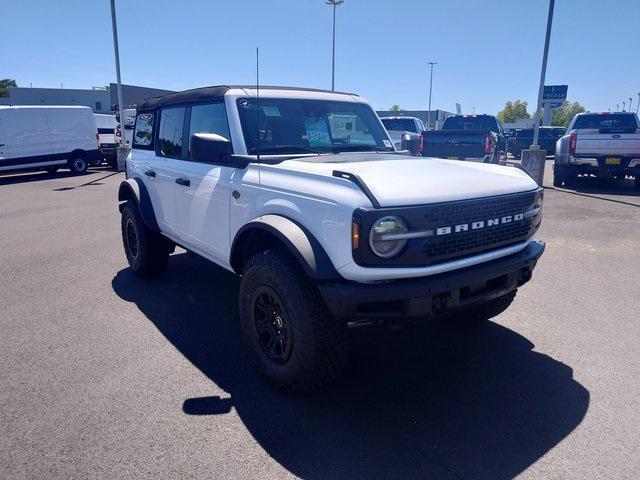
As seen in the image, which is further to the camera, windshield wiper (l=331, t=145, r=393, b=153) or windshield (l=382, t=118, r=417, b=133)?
windshield (l=382, t=118, r=417, b=133)

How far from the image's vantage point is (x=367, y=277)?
2668mm

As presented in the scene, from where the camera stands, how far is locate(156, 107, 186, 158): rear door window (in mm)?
4641

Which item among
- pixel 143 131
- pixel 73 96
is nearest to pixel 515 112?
pixel 73 96

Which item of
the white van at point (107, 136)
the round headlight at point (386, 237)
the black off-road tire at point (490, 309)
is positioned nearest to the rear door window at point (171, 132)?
the round headlight at point (386, 237)

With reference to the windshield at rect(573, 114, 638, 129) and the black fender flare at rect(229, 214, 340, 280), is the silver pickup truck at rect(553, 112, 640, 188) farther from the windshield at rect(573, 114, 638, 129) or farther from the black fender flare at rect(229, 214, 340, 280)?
the black fender flare at rect(229, 214, 340, 280)

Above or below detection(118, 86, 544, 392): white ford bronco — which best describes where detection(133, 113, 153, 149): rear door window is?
above

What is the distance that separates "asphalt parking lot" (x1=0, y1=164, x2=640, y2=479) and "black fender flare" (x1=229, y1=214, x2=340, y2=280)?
3.08ft

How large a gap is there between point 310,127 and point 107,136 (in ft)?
61.8

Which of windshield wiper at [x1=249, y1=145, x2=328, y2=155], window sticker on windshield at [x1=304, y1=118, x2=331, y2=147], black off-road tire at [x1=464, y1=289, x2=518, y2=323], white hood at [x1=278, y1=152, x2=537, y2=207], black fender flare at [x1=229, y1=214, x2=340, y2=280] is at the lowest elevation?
black off-road tire at [x1=464, y1=289, x2=518, y2=323]

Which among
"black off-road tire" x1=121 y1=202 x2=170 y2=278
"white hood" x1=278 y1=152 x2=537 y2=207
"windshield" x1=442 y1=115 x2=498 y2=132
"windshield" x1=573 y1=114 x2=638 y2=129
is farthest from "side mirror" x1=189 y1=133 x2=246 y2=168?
"windshield" x1=573 y1=114 x2=638 y2=129

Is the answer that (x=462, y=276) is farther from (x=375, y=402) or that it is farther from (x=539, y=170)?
(x=539, y=170)

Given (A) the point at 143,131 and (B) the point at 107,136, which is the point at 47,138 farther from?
(A) the point at 143,131

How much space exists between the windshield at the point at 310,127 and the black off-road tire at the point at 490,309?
170 centimetres

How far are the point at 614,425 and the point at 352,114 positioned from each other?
3.24 m
